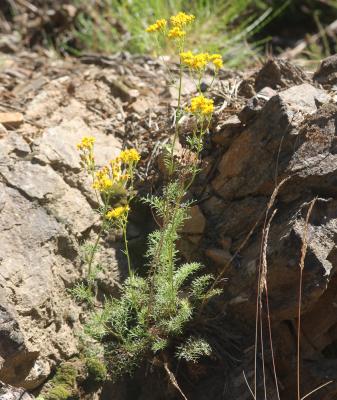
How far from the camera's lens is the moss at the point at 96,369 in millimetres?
3061

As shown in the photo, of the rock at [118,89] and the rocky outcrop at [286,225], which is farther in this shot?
the rock at [118,89]

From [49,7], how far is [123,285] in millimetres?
4049

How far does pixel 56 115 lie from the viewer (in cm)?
396

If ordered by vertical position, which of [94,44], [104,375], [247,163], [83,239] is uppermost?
[94,44]

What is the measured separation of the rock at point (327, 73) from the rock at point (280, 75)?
73 millimetres

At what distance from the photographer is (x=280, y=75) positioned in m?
3.68

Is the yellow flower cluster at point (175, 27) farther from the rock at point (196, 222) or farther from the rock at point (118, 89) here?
the rock at point (118, 89)

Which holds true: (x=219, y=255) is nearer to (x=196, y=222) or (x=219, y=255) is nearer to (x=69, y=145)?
(x=196, y=222)

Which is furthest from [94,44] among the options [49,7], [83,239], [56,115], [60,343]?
[60,343]

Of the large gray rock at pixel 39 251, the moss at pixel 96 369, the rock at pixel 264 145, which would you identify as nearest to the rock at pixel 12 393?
the large gray rock at pixel 39 251

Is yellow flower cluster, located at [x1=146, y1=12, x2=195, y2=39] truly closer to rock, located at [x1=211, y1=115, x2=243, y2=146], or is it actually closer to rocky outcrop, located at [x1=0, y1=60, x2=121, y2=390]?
rock, located at [x1=211, y1=115, x2=243, y2=146]

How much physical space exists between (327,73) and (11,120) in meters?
1.95

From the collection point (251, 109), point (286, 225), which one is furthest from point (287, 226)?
point (251, 109)

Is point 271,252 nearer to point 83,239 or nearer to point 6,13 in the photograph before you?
point 83,239
